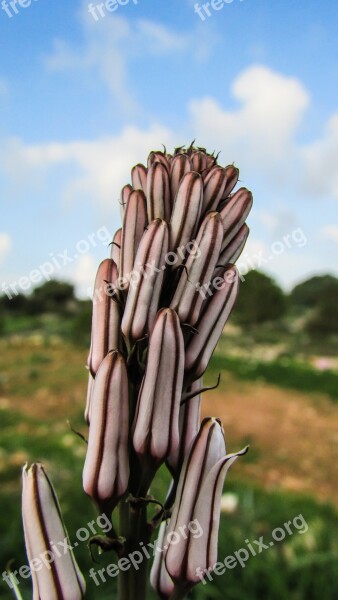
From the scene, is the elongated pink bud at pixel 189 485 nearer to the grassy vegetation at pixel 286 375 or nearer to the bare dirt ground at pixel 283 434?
the bare dirt ground at pixel 283 434

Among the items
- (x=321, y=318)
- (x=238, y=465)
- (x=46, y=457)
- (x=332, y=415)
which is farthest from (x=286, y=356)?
(x=46, y=457)

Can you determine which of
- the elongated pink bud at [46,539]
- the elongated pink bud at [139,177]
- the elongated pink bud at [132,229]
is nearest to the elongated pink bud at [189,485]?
the elongated pink bud at [46,539]

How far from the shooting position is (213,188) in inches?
60.7

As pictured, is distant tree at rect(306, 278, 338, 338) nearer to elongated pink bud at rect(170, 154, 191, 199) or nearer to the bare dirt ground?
the bare dirt ground

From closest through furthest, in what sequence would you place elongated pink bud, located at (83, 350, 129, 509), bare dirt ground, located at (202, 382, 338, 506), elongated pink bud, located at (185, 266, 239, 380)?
elongated pink bud, located at (83, 350, 129, 509) → elongated pink bud, located at (185, 266, 239, 380) → bare dirt ground, located at (202, 382, 338, 506)

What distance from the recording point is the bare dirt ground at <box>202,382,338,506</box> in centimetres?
908

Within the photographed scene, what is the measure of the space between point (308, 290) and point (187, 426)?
1401 inches

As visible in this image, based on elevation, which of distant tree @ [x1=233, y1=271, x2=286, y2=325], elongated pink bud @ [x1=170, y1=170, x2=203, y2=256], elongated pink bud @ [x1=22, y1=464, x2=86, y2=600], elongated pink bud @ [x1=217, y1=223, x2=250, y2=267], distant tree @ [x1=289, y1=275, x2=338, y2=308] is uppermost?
distant tree @ [x1=289, y1=275, x2=338, y2=308]

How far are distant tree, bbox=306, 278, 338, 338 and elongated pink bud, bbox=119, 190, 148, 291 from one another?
23962mm

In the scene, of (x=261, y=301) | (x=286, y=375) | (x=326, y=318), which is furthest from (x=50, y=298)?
(x=286, y=375)

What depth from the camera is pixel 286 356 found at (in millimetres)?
21375

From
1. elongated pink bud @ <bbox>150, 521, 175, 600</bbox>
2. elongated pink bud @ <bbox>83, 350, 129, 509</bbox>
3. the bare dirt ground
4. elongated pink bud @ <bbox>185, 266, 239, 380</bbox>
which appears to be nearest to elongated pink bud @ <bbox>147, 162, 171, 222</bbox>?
elongated pink bud @ <bbox>185, 266, 239, 380</bbox>

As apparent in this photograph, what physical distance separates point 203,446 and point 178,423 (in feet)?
0.30

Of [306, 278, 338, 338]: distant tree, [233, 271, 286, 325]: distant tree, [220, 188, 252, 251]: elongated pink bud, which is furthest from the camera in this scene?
[233, 271, 286, 325]: distant tree
